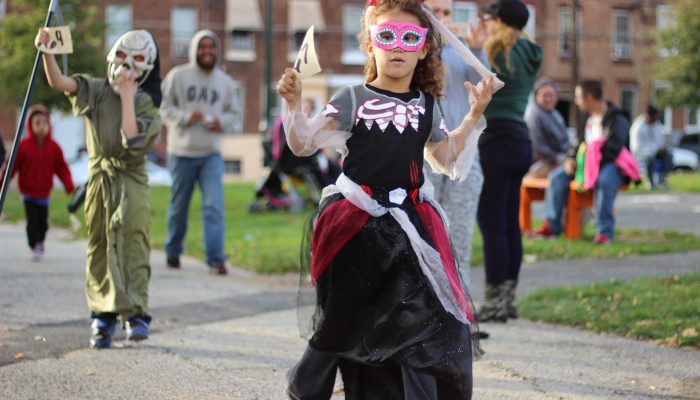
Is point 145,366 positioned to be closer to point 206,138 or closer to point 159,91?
point 159,91

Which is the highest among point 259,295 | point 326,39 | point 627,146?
point 326,39

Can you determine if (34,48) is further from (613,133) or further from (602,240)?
(602,240)

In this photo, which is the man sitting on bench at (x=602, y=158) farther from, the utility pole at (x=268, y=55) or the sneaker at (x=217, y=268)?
the utility pole at (x=268, y=55)

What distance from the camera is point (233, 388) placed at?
5219 millimetres

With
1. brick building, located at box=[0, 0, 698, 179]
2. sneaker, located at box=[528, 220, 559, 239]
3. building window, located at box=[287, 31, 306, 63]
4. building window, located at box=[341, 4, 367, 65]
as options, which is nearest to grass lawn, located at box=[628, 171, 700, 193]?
sneaker, located at box=[528, 220, 559, 239]

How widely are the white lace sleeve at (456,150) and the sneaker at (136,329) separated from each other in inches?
91.2

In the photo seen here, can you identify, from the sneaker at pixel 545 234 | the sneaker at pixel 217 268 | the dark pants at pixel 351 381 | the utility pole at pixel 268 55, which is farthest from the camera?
the utility pole at pixel 268 55

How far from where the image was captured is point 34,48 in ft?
98.7

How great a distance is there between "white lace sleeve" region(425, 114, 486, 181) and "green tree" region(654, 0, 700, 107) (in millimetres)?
33194

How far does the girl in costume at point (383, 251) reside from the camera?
13.4 ft

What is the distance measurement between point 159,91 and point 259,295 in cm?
233

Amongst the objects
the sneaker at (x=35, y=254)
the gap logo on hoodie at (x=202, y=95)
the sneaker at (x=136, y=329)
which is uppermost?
the gap logo on hoodie at (x=202, y=95)

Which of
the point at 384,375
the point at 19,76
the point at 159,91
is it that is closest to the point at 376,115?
the point at 384,375

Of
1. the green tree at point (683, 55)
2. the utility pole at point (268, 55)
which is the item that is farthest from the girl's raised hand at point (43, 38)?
the green tree at point (683, 55)
